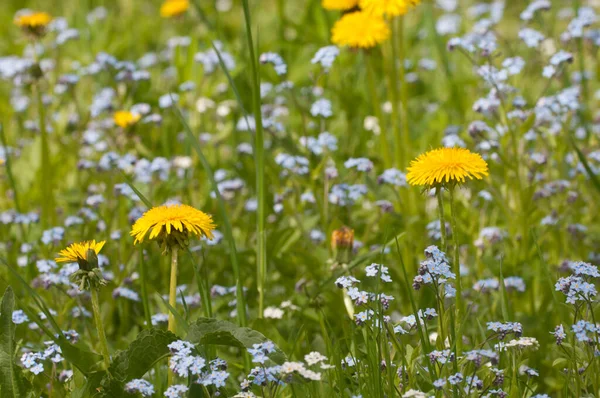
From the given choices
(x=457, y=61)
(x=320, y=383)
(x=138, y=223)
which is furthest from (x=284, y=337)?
(x=457, y=61)

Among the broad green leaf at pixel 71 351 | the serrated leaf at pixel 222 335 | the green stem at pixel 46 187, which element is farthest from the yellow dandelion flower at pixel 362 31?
the broad green leaf at pixel 71 351

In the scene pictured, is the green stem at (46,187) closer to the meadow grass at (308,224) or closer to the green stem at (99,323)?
the meadow grass at (308,224)

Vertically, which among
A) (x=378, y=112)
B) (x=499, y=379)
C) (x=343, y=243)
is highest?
(x=378, y=112)

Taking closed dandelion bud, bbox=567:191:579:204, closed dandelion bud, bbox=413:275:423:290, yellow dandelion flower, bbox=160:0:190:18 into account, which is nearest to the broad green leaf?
closed dandelion bud, bbox=413:275:423:290

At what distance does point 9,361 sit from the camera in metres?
1.86

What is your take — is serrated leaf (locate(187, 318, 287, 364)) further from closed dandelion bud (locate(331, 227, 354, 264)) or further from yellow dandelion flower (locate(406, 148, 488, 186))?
closed dandelion bud (locate(331, 227, 354, 264))

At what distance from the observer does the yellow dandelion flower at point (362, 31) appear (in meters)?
3.06

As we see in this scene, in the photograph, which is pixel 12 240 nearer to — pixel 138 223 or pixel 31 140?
pixel 31 140

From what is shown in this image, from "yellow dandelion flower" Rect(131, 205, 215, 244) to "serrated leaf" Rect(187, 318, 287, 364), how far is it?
0.20m

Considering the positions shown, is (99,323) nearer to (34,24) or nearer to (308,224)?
(308,224)

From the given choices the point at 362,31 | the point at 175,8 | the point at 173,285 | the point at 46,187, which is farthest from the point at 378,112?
the point at 175,8

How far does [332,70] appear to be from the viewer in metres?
4.25

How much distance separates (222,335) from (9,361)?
1.56 feet

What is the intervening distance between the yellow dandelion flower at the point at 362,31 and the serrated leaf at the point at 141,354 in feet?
5.14
